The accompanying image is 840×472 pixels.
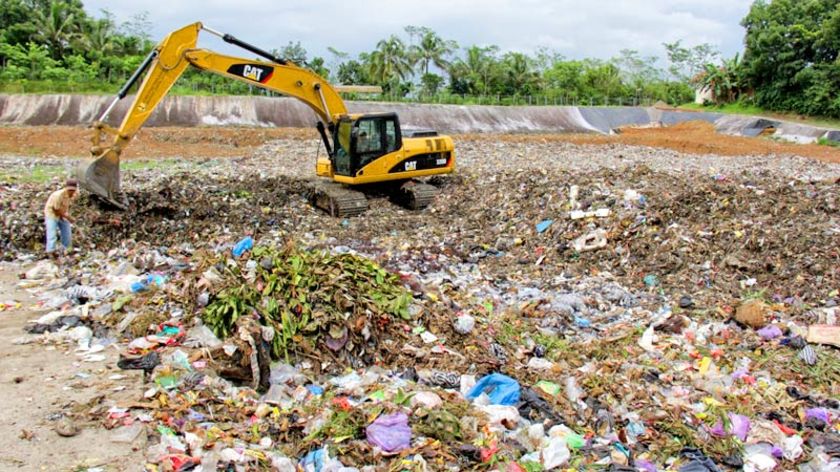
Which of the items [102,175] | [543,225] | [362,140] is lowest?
[543,225]

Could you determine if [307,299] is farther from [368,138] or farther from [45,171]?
[45,171]

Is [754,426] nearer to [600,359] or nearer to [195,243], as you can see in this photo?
[600,359]

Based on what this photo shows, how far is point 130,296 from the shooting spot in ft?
21.4

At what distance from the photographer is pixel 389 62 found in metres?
48.3

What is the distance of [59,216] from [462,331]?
17.8 feet

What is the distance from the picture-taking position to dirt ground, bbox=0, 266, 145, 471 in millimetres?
4031

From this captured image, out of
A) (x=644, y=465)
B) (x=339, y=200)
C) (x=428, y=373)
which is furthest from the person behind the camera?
(x=339, y=200)

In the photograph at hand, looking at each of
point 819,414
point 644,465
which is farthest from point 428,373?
point 819,414

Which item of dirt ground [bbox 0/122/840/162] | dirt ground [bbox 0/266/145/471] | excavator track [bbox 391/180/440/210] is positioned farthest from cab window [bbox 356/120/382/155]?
dirt ground [bbox 0/122/840/162]

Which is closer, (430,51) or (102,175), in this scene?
(102,175)

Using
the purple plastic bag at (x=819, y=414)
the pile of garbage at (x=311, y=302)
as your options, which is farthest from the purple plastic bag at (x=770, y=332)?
the pile of garbage at (x=311, y=302)

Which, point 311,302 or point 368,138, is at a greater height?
point 368,138

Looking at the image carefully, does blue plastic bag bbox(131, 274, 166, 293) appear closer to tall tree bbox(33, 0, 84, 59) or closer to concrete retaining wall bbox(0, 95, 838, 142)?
concrete retaining wall bbox(0, 95, 838, 142)

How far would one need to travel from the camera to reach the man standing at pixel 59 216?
831 centimetres
